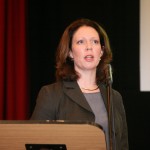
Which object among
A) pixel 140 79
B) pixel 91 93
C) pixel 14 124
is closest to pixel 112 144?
pixel 14 124

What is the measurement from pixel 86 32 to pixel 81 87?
345mm

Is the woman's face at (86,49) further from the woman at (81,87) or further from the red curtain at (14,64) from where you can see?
the red curtain at (14,64)

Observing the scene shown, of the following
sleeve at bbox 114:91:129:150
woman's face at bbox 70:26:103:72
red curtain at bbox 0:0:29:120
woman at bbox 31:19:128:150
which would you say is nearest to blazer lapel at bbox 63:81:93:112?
woman at bbox 31:19:128:150

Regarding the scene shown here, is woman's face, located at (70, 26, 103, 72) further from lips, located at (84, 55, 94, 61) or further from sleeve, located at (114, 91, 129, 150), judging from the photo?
sleeve, located at (114, 91, 129, 150)

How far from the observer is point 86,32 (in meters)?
2.21

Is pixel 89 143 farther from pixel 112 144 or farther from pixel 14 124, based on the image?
pixel 14 124

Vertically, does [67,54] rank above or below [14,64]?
above

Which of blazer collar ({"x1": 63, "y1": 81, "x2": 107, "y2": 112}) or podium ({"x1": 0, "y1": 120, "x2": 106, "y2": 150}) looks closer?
podium ({"x1": 0, "y1": 120, "x2": 106, "y2": 150})

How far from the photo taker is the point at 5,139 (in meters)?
1.27

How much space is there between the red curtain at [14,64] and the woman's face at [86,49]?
151 centimetres

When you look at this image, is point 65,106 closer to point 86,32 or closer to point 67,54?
point 67,54

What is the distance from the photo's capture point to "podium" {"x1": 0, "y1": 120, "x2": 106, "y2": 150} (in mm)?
1229

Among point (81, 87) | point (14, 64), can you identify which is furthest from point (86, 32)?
point (14, 64)

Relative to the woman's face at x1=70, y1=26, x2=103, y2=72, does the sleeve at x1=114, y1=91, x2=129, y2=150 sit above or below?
below
